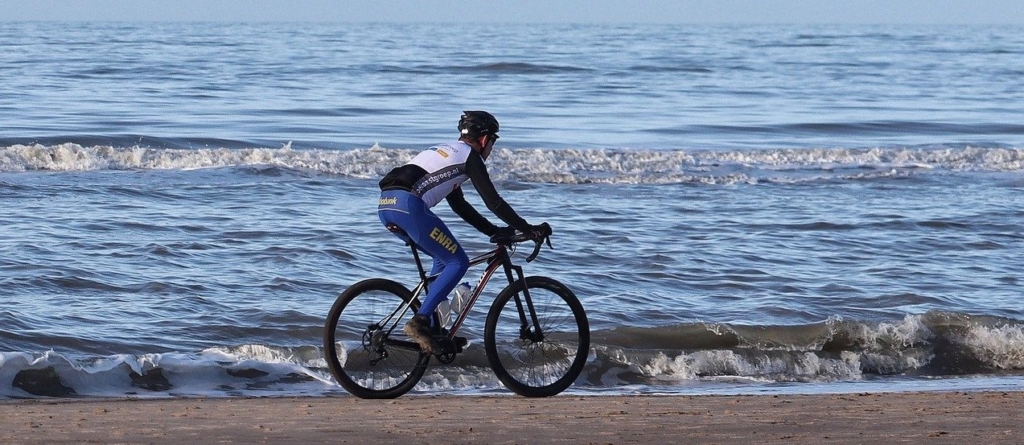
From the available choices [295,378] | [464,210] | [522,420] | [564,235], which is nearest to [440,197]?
[464,210]

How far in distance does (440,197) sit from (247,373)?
2052 millimetres

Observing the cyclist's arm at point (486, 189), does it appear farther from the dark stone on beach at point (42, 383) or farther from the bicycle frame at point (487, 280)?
the dark stone on beach at point (42, 383)

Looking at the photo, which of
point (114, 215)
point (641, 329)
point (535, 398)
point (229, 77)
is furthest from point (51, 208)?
point (229, 77)

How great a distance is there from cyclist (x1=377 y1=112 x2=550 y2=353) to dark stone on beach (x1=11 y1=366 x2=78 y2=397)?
2.12 meters

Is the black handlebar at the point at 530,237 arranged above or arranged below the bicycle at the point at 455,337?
above

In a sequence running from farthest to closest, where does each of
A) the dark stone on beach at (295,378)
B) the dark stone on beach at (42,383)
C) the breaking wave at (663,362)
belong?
A: 1. the dark stone on beach at (295,378)
2. the breaking wave at (663,362)
3. the dark stone on beach at (42,383)

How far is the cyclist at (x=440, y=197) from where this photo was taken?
651 cm

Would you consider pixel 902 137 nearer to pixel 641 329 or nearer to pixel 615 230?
pixel 615 230

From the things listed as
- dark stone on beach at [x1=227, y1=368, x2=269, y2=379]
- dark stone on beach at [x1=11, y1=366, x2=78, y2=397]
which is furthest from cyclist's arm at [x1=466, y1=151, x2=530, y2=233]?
dark stone on beach at [x1=11, y1=366, x2=78, y2=397]

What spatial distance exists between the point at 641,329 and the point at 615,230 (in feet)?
14.1

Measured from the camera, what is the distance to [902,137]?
85.7ft

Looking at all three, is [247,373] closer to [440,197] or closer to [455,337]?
[455,337]

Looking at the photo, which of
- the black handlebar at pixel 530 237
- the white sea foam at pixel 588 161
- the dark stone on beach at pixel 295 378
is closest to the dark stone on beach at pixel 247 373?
the dark stone on beach at pixel 295 378

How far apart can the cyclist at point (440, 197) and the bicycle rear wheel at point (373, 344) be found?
192 millimetres
